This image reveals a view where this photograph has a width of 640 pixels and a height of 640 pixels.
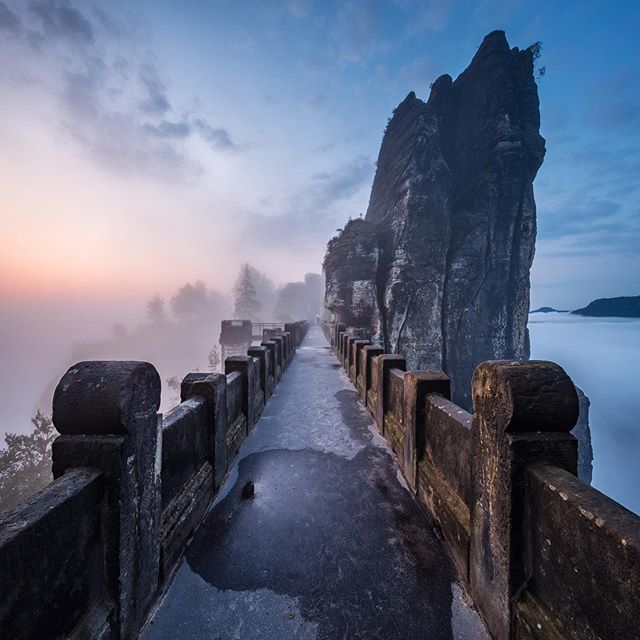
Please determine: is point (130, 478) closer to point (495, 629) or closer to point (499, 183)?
point (495, 629)

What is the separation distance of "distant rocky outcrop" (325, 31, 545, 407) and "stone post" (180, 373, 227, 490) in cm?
2452

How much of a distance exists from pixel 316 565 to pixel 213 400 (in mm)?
1983

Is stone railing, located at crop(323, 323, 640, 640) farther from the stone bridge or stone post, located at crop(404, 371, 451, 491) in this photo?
stone post, located at crop(404, 371, 451, 491)

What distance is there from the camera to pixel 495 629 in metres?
2.00

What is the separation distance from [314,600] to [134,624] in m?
1.24

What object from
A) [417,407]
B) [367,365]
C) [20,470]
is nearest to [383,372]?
[367,365]

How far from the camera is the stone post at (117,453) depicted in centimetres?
181

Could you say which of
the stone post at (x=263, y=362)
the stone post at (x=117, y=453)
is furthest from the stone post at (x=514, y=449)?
the stone post at (x=263, y=362)

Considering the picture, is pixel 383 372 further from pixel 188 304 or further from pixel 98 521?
pixel 188 304

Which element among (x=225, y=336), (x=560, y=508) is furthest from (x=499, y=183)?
(x=560, y=508)

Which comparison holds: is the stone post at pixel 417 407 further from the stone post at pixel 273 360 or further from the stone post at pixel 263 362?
the stone post at pixel 273 360

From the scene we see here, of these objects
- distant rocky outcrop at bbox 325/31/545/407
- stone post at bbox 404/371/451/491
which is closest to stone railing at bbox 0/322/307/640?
stone post at bbox 404/371/451/491

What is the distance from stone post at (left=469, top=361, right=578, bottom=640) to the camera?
1846 millimetres

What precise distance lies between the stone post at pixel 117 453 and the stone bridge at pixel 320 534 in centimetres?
1
